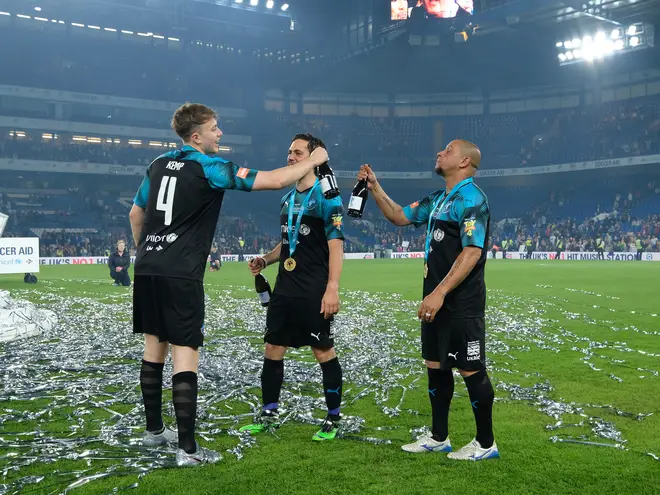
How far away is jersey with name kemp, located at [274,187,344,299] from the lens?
5.46 m

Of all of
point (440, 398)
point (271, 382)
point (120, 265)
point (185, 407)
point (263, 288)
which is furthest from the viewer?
point (120, 265)

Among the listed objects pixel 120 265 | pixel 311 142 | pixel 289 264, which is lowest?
pixel 120 265

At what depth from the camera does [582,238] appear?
2014 inches

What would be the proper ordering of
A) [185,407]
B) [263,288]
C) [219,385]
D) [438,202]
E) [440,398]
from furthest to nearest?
[219,385]
[263,288]
[438,202]
[440,398]
[185,407]

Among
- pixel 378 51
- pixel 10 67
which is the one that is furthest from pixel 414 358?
pixel 10 67

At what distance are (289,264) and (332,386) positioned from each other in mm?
1162

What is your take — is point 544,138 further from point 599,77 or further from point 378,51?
point 378,51

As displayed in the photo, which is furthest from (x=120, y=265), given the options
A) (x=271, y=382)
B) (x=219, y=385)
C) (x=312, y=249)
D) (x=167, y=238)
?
(x=167, y=238)

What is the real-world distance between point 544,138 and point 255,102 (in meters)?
30.5

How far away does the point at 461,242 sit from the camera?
4.90 m

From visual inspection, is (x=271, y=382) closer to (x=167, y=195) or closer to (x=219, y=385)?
(x=219, y=385)

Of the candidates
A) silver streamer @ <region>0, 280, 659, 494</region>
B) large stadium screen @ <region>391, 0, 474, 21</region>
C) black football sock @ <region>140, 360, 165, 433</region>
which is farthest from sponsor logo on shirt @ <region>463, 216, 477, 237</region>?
large stadium screen @ <region>391, 0, 474, 21</region>

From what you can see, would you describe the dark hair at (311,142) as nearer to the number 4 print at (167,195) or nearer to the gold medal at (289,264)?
the gold medal at (289,264)

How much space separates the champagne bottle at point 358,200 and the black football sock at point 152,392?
81.3 inches
